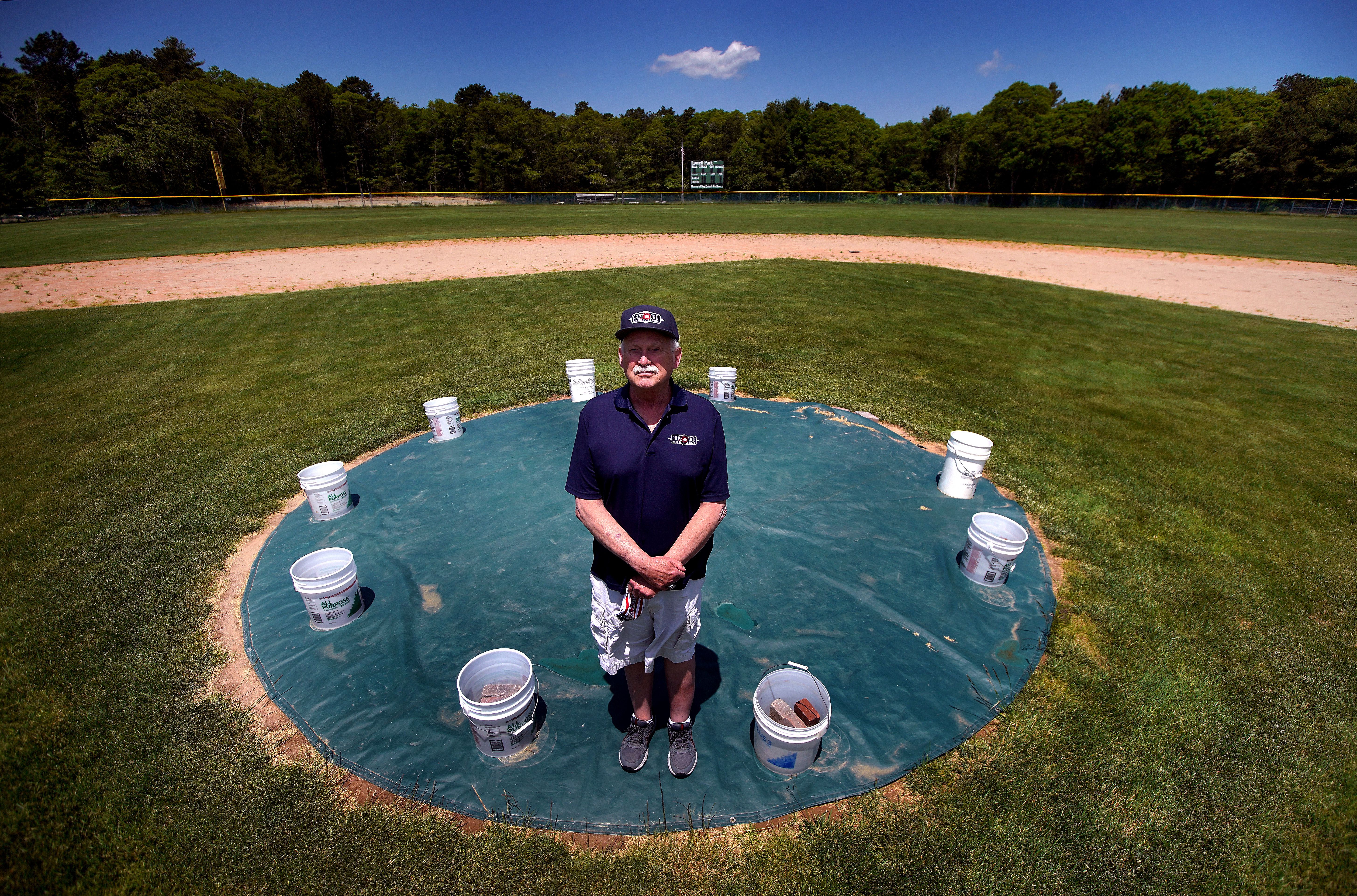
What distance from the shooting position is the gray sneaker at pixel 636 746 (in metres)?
3.28

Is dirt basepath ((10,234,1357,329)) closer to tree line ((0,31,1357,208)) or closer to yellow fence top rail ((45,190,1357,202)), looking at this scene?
yellow fence top rail ((45,190,1357,202))

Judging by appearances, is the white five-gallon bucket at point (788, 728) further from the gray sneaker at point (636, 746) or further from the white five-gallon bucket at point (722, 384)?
the white five-gallon bucket at point (722, 384)

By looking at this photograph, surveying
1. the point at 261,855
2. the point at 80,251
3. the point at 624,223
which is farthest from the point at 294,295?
the point at 624,223

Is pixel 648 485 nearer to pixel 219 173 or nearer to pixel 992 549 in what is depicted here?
pixel 992 549

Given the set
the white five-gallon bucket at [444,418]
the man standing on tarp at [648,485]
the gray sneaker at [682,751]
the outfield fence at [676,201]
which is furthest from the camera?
the outfield fence at [676,201]

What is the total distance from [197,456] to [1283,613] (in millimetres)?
11341

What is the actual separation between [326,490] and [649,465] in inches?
174

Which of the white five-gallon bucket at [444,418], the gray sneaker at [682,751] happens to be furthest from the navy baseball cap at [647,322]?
the white five-gallon bucket at [444,418]

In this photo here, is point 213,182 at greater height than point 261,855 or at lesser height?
greater

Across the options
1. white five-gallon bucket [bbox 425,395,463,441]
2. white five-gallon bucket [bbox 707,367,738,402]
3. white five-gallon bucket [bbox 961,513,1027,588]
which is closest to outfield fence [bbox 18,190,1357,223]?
white five-gallon bucket [bbox 707,367,738,402]

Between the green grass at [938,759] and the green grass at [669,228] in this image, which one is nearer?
the green grass at [938,759]

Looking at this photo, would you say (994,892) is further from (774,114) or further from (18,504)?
(774,114)

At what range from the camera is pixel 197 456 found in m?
7.03

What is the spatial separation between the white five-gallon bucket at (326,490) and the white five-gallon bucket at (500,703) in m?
2.83
